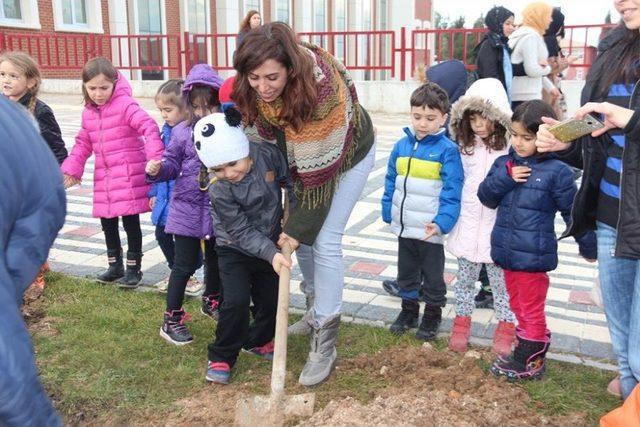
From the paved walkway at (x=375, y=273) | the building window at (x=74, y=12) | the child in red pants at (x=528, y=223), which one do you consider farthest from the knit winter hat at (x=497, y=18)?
the building window at (x=74, y=12)

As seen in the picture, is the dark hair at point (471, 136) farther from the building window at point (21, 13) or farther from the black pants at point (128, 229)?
the building window at point (21, 13)

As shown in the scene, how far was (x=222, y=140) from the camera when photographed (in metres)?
3.00

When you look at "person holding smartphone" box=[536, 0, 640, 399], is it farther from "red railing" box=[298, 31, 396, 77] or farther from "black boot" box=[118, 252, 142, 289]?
"red railing" box=[298, 31, 396, 77]

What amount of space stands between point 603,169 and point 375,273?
2.46 m

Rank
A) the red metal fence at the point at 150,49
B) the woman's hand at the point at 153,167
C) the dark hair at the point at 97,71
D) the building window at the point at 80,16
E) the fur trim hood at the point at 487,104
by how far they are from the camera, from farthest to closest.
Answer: the building window at the point at 80,16 → the red metal fence at the point at 150,49 → the dark hair at the point at 97,71 → the woman's hand at the point at 153,167 → the fur trim hood at the point at 487,104

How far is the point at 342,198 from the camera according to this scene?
324cm

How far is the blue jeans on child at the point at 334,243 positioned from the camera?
10.6ft

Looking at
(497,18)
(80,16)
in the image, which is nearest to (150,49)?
(80,16)

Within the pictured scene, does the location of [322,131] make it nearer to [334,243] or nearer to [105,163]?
[334,243]

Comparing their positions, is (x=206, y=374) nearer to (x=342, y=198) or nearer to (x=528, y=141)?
(x=342, y=198)

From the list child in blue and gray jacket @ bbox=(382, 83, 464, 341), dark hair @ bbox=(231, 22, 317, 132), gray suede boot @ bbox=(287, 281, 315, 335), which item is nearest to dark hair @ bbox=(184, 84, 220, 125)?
dark hair @ bbox=(231, 22, 317, 132)

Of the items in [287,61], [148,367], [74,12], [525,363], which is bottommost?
[148,367]

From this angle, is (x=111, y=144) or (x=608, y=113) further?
(x=111, y=144)

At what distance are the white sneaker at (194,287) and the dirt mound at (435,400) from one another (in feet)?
5.08
